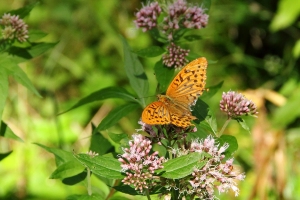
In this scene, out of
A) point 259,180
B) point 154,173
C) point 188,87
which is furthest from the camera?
point 259,180

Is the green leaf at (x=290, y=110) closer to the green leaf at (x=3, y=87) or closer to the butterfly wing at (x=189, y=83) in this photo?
the butterfly wing at (x=189, y=83)

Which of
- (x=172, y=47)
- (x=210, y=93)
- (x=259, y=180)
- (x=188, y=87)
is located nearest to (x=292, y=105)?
(x=259, y=180)

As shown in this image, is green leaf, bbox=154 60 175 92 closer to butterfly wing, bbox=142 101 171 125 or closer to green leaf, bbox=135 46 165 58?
green leaf, bbox=135 46 165 58

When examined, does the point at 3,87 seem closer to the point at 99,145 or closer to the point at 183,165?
the point at 99,145

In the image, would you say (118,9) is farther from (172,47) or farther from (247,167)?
(172,47)

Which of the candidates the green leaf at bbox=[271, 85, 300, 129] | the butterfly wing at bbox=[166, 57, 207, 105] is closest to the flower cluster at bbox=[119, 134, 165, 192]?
the butterfly wing at bbox=[166, 57, 207, 105]

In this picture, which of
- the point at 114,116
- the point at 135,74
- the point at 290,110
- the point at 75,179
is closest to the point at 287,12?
the point at 290,110

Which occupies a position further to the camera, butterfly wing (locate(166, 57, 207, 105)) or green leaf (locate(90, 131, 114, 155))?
green leaf (locate(90, 131, 114, 155))
